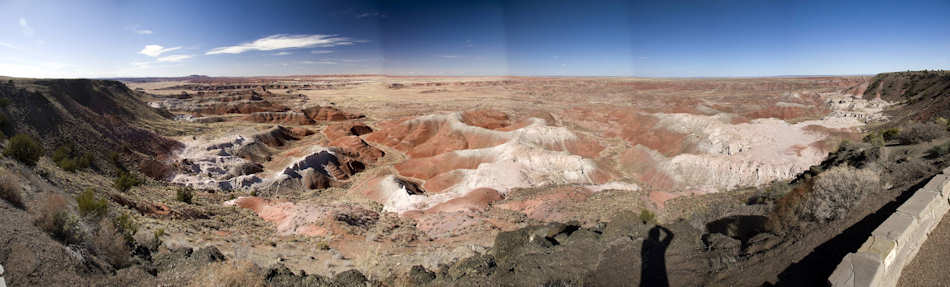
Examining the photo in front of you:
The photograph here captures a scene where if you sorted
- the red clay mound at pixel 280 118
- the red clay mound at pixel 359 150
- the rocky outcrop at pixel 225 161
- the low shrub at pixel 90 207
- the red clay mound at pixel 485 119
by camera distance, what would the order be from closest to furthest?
the low shrub at pixel 90 207 → the rocky outcrop at pixel 225 161 → the red clay mound at pixel 359 150 → the red clay mound at pixel 485 119 → the red clay mound at pixel 280 118

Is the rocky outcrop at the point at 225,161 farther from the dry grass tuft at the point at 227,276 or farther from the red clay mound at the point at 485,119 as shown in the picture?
the red clay mound at the point at 485,119

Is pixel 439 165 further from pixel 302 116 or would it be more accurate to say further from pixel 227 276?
pixel 302 116

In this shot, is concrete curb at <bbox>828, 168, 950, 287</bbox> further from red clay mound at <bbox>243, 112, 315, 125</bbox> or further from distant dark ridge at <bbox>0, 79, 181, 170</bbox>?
red clay mound at <bbox>243, 112, 315, 125</bbox>

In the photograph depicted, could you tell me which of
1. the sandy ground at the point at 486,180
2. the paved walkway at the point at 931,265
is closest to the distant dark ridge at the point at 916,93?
the sandy ground at the point at 486,180

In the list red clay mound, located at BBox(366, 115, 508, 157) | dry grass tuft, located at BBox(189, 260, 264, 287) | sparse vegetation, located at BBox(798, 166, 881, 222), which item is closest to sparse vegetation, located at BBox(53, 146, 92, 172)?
dry grass tuft, located at BBox(189, 260, 264, 287)

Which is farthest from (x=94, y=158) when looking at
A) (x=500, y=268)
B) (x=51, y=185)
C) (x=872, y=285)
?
(x=872, y=285)

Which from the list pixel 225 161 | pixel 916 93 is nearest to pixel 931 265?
pixel 225 161
